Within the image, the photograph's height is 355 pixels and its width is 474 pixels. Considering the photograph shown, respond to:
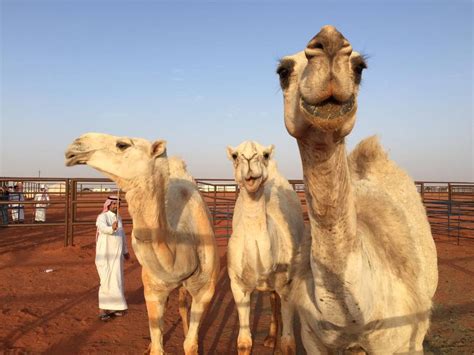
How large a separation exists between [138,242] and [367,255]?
2141 millimetres

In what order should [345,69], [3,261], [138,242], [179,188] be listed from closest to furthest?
[345,69] < [138,242] < [179,188] < [3,261]

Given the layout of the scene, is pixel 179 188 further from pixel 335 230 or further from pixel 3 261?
pixel 3 261

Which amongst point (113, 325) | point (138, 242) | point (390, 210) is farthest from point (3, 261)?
point (390, 210)

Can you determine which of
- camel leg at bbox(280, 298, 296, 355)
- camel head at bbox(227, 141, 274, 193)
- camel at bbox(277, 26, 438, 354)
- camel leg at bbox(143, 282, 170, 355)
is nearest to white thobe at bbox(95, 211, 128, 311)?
camel leg at bbox(143, 282, 170, 355)

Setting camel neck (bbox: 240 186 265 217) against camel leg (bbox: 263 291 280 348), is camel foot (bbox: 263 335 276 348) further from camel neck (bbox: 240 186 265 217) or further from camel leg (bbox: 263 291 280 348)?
camel neck (bbox: 240 186 265 217)

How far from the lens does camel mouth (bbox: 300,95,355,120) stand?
50.9 inches

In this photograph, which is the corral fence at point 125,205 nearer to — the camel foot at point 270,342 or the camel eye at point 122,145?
the camel eye at point 122,145

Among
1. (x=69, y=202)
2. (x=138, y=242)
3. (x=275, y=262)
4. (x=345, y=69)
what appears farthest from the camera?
(x=69, y=202)

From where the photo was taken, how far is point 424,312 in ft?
7.60

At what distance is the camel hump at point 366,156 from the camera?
3.45m

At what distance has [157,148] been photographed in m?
3.54

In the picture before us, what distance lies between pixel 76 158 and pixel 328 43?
2.52 meters

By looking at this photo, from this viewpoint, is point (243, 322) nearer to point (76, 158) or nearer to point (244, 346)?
point (244, 346)

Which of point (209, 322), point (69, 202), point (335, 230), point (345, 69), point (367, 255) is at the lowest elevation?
point (209, 322)
